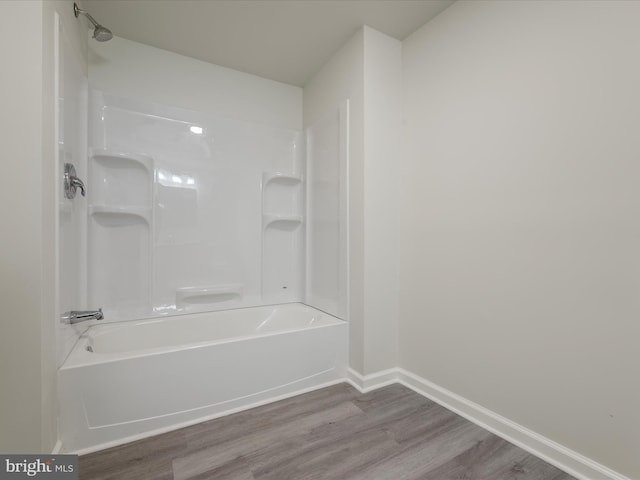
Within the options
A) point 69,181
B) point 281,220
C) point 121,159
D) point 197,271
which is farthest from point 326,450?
point 121,159

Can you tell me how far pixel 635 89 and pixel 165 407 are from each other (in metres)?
2.48

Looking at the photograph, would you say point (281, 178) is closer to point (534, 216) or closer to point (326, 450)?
point (534, 216)

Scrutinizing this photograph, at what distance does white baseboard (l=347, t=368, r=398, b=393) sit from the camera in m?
1.89

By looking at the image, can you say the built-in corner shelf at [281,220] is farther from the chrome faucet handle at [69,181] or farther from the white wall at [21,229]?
the white wall at [21,229]

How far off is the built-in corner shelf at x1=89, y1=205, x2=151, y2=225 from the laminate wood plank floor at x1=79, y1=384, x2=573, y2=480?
4.54 feet

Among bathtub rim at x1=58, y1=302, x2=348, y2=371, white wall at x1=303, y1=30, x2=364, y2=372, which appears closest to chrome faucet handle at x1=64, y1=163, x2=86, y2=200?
bathtub rim at x1=58, y1=302, x2=348, y2=371

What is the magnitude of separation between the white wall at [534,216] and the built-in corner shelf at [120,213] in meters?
1.92

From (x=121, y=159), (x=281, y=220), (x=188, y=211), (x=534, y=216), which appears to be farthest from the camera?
(x=281, y=220)

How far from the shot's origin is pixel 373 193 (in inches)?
76.6

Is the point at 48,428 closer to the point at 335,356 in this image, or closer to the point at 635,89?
the point at 335,356

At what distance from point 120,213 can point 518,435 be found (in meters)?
2.68

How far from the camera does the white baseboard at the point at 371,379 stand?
1.89m

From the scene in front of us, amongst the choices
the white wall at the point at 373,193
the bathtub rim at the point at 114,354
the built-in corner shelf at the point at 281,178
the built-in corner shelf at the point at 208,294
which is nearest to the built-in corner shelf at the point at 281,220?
the built-in corner shelf at the point at 281,178

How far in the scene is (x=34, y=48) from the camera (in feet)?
3.71
